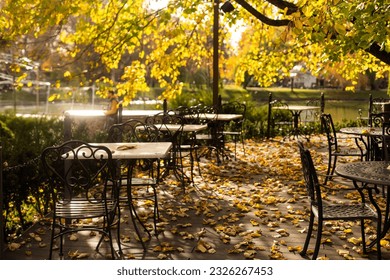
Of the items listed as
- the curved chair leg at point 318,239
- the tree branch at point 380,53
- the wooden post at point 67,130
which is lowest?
the curved chair leg at point 318,239

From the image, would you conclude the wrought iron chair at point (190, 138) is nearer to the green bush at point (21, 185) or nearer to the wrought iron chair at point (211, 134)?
the wrought iron chair at point (211, 134)

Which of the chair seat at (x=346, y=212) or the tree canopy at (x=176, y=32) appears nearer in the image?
the chair seat at (x=346, y=212)

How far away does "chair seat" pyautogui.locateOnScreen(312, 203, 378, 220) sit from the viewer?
15.9 feet

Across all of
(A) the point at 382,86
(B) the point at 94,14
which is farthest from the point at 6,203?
(A) the point at 382,86

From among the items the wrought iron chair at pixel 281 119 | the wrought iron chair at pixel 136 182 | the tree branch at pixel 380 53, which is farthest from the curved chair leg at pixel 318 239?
the wrought iron chair at pixel 281 119

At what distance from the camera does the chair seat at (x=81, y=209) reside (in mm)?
4953

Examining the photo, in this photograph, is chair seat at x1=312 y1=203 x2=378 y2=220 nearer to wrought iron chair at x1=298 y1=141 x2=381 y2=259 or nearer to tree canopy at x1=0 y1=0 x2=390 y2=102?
wrought iron chair at x1=298 y1=141 x2=381 y2=259

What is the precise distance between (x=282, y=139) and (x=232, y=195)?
8.01 m

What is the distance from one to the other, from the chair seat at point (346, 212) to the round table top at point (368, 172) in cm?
32

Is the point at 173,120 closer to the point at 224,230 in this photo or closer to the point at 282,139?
the point at 224,230

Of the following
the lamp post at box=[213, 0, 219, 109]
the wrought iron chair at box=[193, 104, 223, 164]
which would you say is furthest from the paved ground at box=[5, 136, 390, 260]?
the lamp post at box=[213, 0, 219, 109]

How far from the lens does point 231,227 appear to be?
6383mm

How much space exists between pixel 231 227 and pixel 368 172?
6.14 feet

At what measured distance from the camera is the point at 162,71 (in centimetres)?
1255
